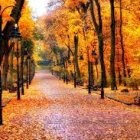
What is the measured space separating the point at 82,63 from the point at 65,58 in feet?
56.2

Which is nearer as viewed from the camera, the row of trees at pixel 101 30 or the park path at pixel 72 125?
the park path at pixel 72 125

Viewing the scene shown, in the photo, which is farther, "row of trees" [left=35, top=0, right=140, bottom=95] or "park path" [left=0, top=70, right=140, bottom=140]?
"row of trees" [left=35, top=0, right=140, bottom=95]

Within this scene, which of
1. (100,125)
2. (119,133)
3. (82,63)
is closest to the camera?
(119,133)

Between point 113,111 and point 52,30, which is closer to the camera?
point 113,111

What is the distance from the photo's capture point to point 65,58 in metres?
99.7

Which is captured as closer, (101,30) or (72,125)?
(72,125)

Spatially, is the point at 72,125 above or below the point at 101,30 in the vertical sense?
below

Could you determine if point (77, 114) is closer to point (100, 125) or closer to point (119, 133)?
point (100, 125)

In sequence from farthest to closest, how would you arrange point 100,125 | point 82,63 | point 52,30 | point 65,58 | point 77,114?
point 65,58
point 52,30
point 82,63
point 77,114
point 100,125

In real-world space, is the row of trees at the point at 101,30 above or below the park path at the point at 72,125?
above

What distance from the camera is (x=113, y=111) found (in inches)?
1132

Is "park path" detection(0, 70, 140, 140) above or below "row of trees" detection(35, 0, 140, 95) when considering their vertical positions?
below

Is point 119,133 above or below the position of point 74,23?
below

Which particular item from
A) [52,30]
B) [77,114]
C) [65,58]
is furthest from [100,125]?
[65,58]
